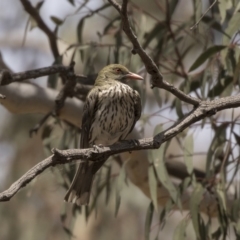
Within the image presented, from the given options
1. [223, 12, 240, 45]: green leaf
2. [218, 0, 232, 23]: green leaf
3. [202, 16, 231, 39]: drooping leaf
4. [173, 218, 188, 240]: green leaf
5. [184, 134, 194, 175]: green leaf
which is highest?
[202, 16, 231, 39]: drooping leaf

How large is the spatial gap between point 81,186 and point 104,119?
1.25 feet

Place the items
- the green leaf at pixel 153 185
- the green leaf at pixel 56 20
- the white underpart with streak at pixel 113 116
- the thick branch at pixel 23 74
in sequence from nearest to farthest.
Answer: the thick branch at pixel 23 74 → the white underpart with streak at pixel 113 116 → the green leaf at pixel 153 185 → the green leaf at pixel 56 20

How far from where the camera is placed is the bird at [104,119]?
4.02 m

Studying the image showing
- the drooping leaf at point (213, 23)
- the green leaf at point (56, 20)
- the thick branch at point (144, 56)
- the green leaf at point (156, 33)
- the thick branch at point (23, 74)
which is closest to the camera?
the thick branch at point (144, 56)

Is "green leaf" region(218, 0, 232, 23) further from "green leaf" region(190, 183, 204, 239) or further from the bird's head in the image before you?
"green leaf" region(190, 183, 204, 239)

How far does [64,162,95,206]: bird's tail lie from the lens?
3938 millimetres

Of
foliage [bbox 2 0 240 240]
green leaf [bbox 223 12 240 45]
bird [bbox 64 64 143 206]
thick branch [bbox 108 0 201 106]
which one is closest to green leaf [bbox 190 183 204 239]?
foliage [bbox 2 0 240 240]

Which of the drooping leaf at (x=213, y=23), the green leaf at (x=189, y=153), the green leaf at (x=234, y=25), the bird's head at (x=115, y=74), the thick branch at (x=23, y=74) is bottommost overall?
the green leaf at (x=189, y=153)

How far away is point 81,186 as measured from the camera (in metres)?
3.99

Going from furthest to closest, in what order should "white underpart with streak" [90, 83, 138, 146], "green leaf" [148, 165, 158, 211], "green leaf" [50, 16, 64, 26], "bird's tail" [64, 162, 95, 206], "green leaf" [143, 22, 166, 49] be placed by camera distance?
"green leaf" [50, 16, 64, 26] < "green leaf" [143, 22, 166, 49] < "green leaf" [148, 165, 158, 211] < "white underpart with streak" [90, 83, 138, 146] < "bird's tail" [64, 162, 95, 206]

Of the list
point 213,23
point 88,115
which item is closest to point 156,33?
point 213,23

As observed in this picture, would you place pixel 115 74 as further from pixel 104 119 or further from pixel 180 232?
pixel 180 232

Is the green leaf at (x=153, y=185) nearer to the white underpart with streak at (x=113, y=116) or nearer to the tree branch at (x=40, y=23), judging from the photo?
the white underpart with streak at (x=113, y=116)

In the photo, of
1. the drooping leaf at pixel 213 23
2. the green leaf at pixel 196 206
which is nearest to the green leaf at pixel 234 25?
the drooping leaf at pixel 213 23
